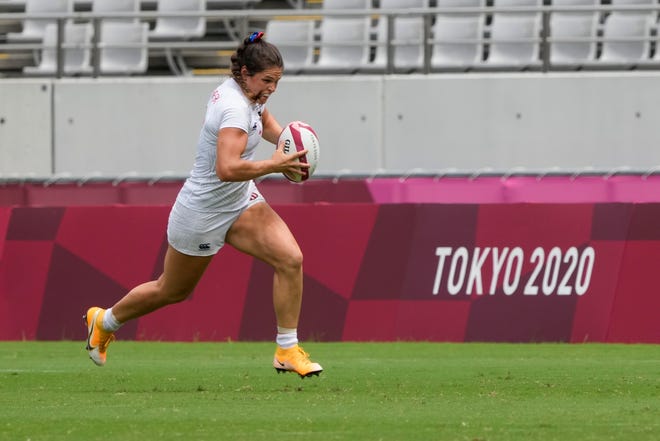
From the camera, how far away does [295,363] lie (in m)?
9.48

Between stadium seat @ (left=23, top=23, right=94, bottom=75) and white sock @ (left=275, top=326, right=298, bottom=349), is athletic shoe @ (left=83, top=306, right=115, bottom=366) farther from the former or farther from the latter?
stadium seat @ (left=23, top=23, right=94, bottom=75)

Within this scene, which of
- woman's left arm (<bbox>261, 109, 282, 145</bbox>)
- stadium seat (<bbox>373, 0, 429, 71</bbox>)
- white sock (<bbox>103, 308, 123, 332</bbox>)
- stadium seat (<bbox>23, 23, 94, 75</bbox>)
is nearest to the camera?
woman's left arm (<bbox>261, 109, 282, 145</bbox>)

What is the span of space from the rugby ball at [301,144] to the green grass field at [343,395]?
52.3 inches

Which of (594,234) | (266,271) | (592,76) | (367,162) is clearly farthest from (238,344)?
(592,76)

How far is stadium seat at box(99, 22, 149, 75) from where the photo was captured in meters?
20.9

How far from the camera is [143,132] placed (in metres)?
19.9

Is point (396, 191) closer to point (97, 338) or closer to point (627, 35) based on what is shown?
point (627, 35)

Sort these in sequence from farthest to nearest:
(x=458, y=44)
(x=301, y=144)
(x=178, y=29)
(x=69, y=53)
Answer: (x=69, y=53), (x=178, y=29), (x=458, y=44), (x=301, y=144)

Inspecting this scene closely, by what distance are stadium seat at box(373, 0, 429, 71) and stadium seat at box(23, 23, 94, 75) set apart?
3862mm

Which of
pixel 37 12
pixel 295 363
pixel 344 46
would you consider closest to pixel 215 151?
pixel 295 363

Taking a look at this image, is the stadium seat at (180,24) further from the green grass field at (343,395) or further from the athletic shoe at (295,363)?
the athletic shoe at (295,363)

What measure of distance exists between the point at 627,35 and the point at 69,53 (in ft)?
25.1

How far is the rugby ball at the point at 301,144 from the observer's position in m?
9.45

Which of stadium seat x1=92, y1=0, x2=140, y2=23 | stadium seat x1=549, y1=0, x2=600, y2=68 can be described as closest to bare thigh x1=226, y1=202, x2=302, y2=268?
stadium seat x1=549, y1=0, x2=600, y2=68
